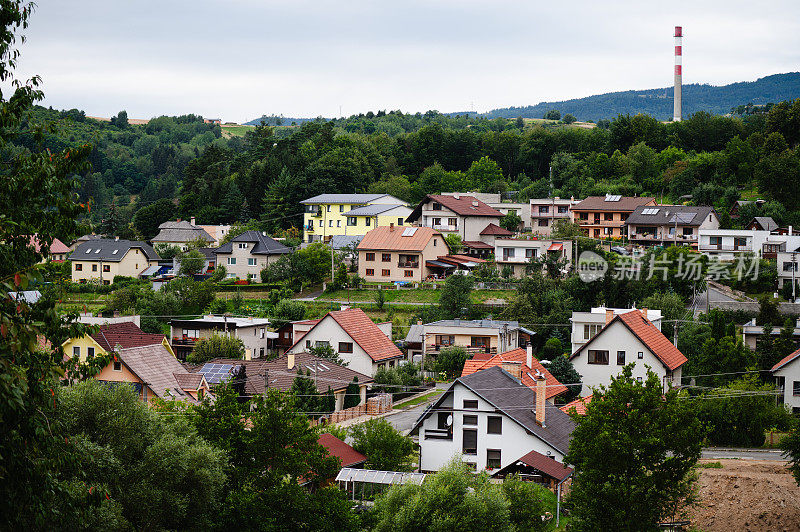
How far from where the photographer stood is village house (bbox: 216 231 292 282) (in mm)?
62344

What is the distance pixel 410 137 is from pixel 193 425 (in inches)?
3231

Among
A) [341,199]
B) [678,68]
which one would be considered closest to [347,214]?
[341,199]

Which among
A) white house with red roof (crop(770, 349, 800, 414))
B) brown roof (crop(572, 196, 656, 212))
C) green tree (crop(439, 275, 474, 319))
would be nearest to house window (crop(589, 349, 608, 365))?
white house with red roof (crop(770, 349, 800, 414))

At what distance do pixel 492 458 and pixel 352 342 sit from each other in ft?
43.7

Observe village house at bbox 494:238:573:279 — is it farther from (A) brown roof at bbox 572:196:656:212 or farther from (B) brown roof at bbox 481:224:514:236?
(A) brown roof at bbox 572:196:656:212

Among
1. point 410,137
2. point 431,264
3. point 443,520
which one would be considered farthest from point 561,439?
point 410,137

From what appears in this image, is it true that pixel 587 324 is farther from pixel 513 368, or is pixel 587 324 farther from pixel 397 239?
pixel 397 239

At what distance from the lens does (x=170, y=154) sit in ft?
489

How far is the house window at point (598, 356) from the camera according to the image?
38688mm

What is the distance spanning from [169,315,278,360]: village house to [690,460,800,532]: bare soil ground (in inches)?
960

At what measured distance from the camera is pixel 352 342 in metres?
40.6

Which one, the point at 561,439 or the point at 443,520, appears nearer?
the point at 443,520

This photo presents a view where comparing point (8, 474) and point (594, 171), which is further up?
point (594, 171)

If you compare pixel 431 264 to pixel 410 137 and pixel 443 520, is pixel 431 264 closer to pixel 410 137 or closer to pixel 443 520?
pixel 443 520
